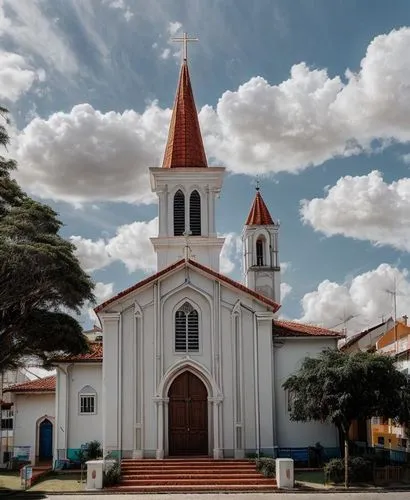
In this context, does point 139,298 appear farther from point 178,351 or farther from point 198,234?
point 198,234

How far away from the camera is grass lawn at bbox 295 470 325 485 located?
26484 mm

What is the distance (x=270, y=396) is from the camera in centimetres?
2952

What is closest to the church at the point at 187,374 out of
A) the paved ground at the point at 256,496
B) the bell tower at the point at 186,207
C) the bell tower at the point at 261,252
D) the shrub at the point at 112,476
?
the shrub at the point at 112,476

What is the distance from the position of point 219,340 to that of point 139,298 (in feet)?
13.1

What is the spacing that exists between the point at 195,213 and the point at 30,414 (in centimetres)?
1438

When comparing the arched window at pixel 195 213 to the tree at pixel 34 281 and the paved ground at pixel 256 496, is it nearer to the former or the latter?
the tree at pixel 34 281

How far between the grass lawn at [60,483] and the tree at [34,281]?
5025 millimetres

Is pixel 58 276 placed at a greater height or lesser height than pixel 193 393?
greater

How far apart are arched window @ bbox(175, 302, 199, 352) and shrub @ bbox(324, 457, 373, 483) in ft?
25.1

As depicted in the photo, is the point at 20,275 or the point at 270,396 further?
the point at 270,396

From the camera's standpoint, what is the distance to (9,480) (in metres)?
28.3

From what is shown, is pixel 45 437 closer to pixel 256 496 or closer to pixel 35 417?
pixel 35 417

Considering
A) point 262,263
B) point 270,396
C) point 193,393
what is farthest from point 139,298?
point 262,263

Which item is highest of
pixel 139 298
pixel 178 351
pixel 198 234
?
pixel 198 234
